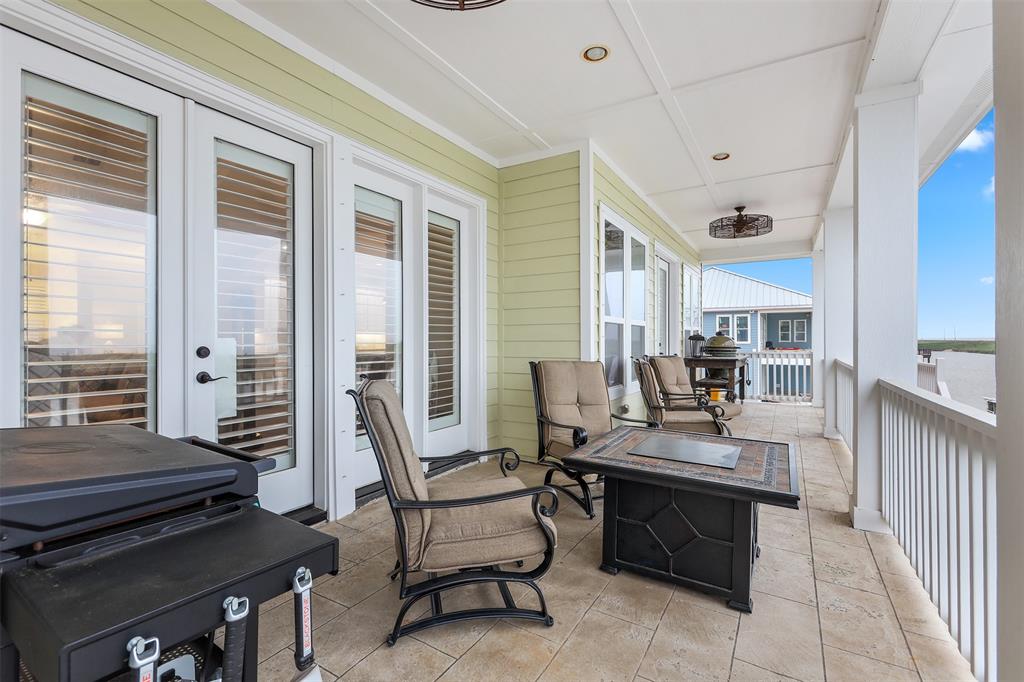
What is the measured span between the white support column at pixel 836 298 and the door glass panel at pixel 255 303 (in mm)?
5564

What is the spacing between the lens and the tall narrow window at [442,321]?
155 inches

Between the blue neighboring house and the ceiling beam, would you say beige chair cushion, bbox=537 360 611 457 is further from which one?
the blue neighboring house

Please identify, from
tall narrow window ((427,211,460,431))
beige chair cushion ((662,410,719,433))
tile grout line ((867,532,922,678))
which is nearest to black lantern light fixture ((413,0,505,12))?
tall narrow window ((427,211,460,431))

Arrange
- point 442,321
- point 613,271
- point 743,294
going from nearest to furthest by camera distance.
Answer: point 442,321, point 613,271, point 743,294

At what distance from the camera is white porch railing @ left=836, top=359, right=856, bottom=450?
4.81m

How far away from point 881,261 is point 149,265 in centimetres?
402

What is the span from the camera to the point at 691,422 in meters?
4.27

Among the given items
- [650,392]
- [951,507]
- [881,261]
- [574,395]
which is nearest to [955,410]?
[951,507]

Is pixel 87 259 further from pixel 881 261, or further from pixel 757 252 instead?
pixel 757 252

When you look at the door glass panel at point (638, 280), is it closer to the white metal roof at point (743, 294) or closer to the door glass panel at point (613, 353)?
the door glass panel at point (613, 353)

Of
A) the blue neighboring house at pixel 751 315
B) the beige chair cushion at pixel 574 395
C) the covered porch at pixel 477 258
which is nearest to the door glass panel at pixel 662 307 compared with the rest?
the covered porch at pixel 477 258

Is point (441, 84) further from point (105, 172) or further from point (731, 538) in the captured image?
point (731, 538)

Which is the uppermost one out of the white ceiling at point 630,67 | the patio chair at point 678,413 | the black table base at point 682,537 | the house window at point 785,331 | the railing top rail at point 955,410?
the white ceiling at point 630,67

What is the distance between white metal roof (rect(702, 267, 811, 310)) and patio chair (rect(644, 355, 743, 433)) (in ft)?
27.7
